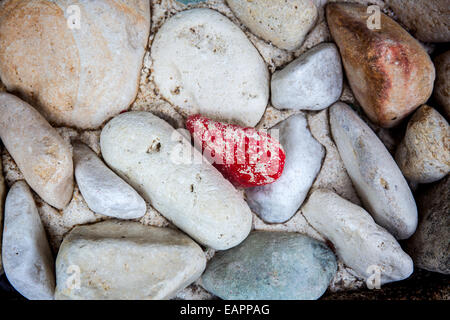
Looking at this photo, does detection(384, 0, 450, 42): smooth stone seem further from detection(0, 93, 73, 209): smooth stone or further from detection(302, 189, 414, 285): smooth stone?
detection(0, 93, 73, 209): smooth stone

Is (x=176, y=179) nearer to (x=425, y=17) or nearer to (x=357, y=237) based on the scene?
(x=357, y=237)

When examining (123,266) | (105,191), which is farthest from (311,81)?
(123,266)

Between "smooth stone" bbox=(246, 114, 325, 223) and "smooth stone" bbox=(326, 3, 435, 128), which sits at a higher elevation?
"smooth stone" bbox=(326, 3, 435, 128)

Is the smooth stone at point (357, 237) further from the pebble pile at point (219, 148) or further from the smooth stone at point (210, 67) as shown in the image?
the smooth stone at point (210, 67)

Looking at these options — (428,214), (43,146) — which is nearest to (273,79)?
(428,214)

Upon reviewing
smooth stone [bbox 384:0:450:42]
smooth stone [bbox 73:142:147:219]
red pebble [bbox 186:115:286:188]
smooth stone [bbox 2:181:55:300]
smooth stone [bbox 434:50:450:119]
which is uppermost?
smooth stone [bbox 384:0:450:42]

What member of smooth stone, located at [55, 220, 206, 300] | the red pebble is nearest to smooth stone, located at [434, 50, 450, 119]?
the red pebble

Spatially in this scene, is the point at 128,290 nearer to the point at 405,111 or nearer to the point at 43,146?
the point at 43,146

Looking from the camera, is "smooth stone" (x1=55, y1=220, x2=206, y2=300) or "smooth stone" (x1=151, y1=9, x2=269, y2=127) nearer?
"smooth stone" (x1=55, y1=220, x2=206, y2=300)
